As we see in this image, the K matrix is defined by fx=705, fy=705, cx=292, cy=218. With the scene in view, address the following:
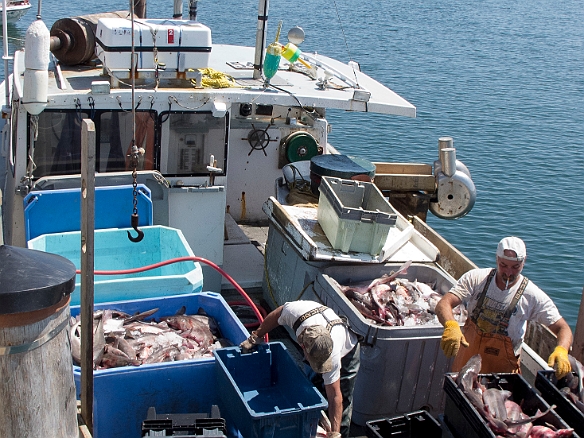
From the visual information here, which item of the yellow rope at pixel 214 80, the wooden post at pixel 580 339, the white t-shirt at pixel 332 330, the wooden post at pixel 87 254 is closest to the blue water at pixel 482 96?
the yellow rope at pixel 214 80

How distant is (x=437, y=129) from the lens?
67.7 ft

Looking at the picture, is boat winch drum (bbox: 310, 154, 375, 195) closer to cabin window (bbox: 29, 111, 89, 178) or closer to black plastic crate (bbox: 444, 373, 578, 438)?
cabin window (bbox: 29, 111, 89, 178)

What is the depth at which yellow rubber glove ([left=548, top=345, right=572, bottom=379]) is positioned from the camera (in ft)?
16.0

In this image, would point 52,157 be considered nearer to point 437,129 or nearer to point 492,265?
point 492,265

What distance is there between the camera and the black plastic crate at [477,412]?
4471 mm

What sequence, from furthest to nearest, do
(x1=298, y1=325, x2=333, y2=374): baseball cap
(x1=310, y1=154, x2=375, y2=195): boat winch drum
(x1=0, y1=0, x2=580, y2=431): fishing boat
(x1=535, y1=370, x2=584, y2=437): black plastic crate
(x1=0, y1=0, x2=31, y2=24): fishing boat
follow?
(x1=0, y1=0, x2=31, y2=24): fishing boat → (x1=310, y1=154, x2=375, y2=195): boat winch drum → (x1=0, y1=0, x2=580, y2=431): fishing boat → (x1=298, y1=325, x2=333, y2=374): baseball cap → (x1=535, y1=370, x2=584, y2=437): black plastic crate

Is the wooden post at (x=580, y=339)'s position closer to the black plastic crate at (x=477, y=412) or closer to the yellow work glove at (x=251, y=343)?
the black plastic crate at (x=477, y=412)

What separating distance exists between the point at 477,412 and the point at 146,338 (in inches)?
102

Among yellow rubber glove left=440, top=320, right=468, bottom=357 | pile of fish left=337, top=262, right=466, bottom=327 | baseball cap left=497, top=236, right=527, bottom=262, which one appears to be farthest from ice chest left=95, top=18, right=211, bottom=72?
yellow rubber glove left=440, top=320, right=468, bottom=357

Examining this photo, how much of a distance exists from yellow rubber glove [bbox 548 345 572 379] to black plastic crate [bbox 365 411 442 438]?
2.97ft

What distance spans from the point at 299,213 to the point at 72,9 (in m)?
27.7

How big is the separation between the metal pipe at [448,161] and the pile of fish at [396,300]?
2.91 meters

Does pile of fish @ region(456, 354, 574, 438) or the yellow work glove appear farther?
the yellow work glove

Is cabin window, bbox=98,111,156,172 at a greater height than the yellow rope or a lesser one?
lesser
